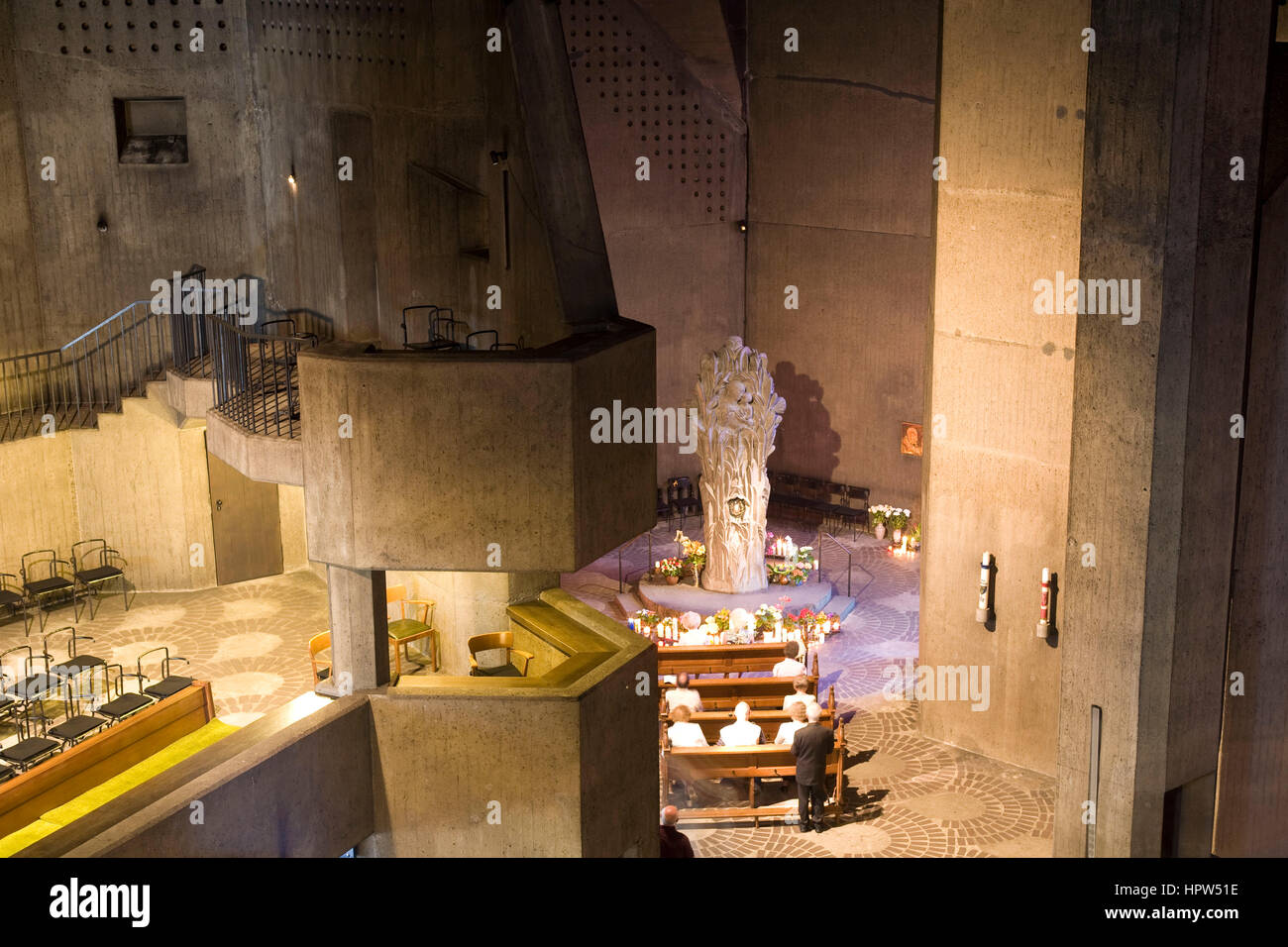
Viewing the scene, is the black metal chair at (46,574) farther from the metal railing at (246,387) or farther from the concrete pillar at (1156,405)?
the concrete pillar at (1156,405)

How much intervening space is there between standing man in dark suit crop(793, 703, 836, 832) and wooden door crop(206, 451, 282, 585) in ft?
31.3

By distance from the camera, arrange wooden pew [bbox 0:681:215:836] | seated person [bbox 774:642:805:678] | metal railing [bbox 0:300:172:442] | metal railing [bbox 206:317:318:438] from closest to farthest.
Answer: wooden pew [bbox 0:681:215:836] < metal railing [bbox 206:317:318:438] < seated person [bbox 774:642:805:678] < metal railing [bbox 0:300:172:442]

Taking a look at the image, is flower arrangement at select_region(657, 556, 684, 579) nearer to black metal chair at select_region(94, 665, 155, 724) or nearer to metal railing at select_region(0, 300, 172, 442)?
metal railing at select_region(0, 300, 172, 442)

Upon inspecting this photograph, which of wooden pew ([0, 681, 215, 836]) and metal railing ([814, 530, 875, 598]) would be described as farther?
metal railing ([814, 530, 875, 598])

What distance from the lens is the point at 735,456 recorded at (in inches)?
802

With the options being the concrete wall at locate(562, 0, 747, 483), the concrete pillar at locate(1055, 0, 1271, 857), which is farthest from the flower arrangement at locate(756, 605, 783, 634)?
the concrete pillar at locate(1055, 0, 1271, 857)

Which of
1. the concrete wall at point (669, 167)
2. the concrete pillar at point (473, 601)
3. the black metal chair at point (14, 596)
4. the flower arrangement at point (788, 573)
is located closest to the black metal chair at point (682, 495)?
the concrete wall at point (669, 167)

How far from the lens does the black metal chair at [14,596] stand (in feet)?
63.3

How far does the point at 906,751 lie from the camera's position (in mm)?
16766

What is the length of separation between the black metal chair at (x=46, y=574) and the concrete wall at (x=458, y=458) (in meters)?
8.59

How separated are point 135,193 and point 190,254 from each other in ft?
3.50

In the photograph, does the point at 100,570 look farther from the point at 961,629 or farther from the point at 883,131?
the point at 883,131

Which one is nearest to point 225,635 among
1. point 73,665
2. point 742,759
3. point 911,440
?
point 73,665

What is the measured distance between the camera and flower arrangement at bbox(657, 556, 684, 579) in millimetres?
21422
